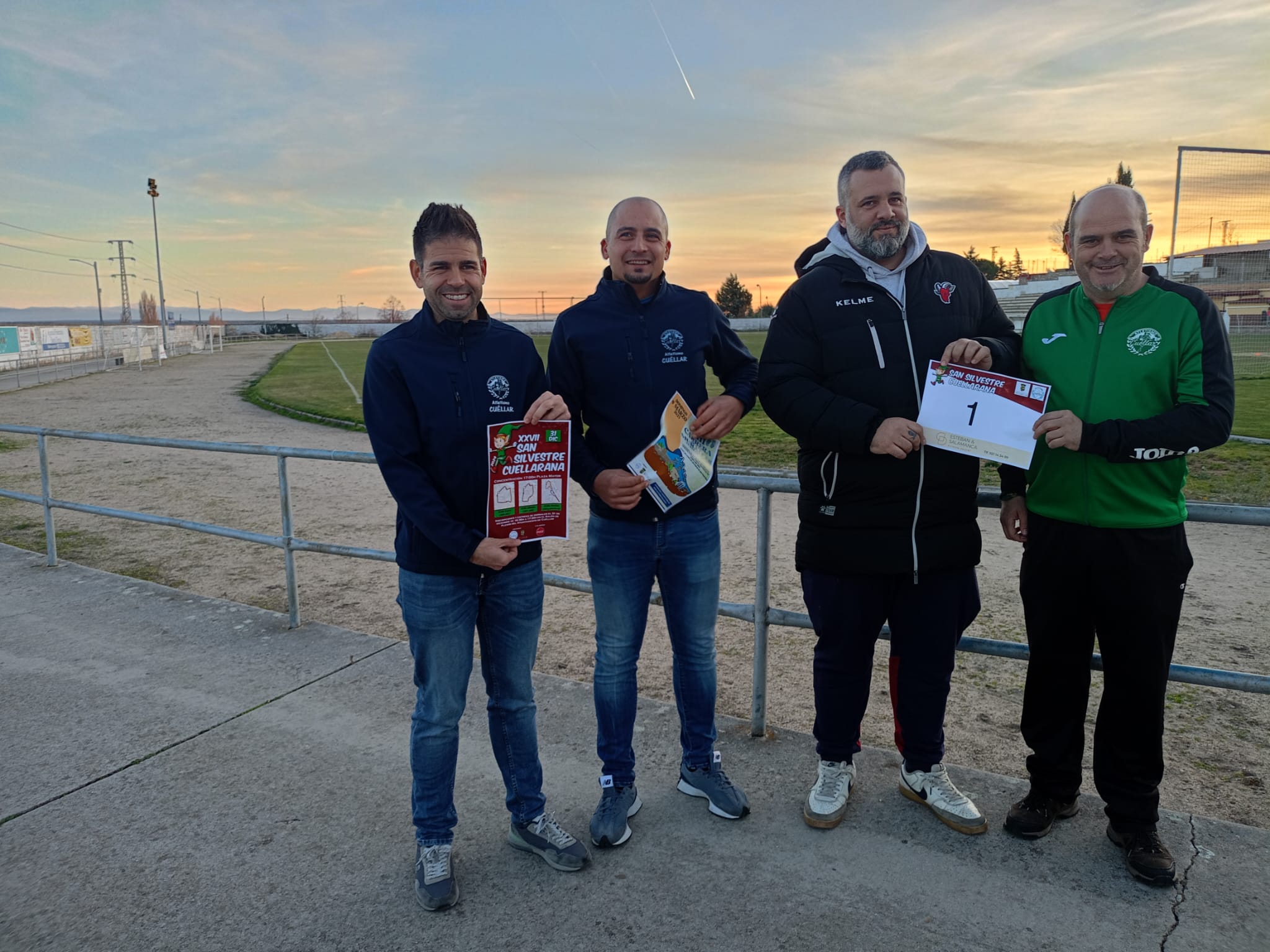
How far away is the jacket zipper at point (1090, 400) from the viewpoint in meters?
2.63

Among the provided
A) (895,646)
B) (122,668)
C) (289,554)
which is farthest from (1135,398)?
(122,668)

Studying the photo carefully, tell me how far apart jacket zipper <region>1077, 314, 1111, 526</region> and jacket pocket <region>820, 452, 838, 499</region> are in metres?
0.73

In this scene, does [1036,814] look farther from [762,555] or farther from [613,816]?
[613,816]

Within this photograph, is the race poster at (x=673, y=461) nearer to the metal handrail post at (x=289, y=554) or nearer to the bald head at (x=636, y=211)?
the bald head at (x=636, y=211)

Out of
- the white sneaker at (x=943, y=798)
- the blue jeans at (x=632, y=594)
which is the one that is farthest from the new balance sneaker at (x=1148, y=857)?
the blue jeans at (x=632, y=594)

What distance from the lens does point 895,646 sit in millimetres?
2986

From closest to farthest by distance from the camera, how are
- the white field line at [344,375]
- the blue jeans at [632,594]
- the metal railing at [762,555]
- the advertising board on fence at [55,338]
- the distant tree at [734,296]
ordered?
the metal railing at [762,555] < the blue jeans at [632,594] < the white field line at [344,375] < the advertising board on fence at [55,338] < the distant tree at [734,296]

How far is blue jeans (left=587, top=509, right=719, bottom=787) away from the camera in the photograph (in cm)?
297

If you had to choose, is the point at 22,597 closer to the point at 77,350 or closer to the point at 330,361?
the point at 330,361

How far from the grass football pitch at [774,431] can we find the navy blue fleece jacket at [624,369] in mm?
1635

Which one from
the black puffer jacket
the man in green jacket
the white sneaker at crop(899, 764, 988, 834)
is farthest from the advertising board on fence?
the man in green jacket

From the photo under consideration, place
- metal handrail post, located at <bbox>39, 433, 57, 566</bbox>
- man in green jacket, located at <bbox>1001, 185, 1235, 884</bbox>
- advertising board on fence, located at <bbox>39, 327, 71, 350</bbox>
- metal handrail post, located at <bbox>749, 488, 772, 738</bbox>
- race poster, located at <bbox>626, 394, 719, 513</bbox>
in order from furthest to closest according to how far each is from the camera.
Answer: advertising board on fence, located at <bbox>39, 327, 71, 350</bbox> → metal handrail post, located at <bbox>39, 433, 57, 566</bbox> → metal handrail post, located at <bbox>749, 488, 772, 738</bbox> → race poster, located at <bbox>626, 394, 719, 513</bbox> → man in green jacket, located at <bbox>1001, 185, 1235, 884</bbox>

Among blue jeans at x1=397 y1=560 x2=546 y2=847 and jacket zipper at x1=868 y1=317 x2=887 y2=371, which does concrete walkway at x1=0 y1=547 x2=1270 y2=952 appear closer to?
blue jeans at x1=397 y1=560 x2=546 y2=847

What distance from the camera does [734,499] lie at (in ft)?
30.4
